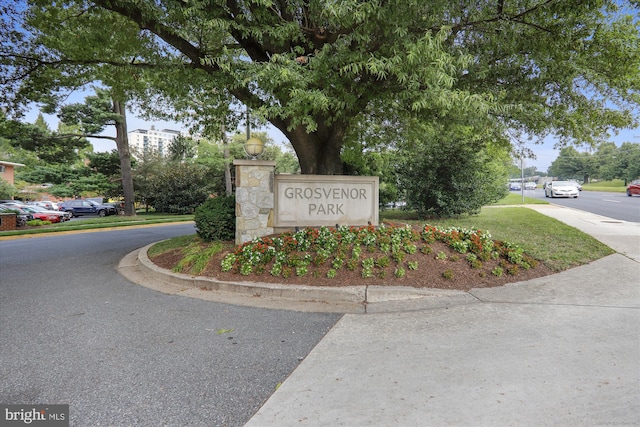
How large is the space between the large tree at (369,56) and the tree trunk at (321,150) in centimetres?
2

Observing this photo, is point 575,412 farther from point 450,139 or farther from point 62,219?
point 62,219

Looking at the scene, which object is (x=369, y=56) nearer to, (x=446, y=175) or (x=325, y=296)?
(x=325, y=296)

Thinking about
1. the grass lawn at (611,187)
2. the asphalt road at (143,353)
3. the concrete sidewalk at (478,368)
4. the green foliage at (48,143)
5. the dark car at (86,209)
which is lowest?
the dark car at (86,209)

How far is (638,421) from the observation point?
2139 millimetres

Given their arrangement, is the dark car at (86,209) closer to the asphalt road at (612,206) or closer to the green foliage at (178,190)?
the green foliage at (178,190)

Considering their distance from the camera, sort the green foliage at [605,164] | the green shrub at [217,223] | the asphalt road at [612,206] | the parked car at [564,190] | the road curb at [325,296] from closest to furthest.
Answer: the road curb at [325,296]
the green shrub at [217,223]
the asphalt road at [612,206]
the parked car at [564,190]
the green foliage at [605,164]

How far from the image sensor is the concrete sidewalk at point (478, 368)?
225cm

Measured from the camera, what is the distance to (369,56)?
17.2ft

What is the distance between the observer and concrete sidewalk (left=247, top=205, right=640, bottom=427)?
88.4 inches

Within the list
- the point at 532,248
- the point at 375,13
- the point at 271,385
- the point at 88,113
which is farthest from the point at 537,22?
the point at 88,113

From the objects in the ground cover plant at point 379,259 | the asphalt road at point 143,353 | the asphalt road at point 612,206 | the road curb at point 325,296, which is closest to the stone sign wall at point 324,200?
the ground cover plant at point 379,259

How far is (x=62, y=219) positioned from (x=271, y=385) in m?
23.3

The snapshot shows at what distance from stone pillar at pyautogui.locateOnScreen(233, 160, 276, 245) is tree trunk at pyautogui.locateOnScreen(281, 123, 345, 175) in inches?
48.9

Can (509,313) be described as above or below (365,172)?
below
